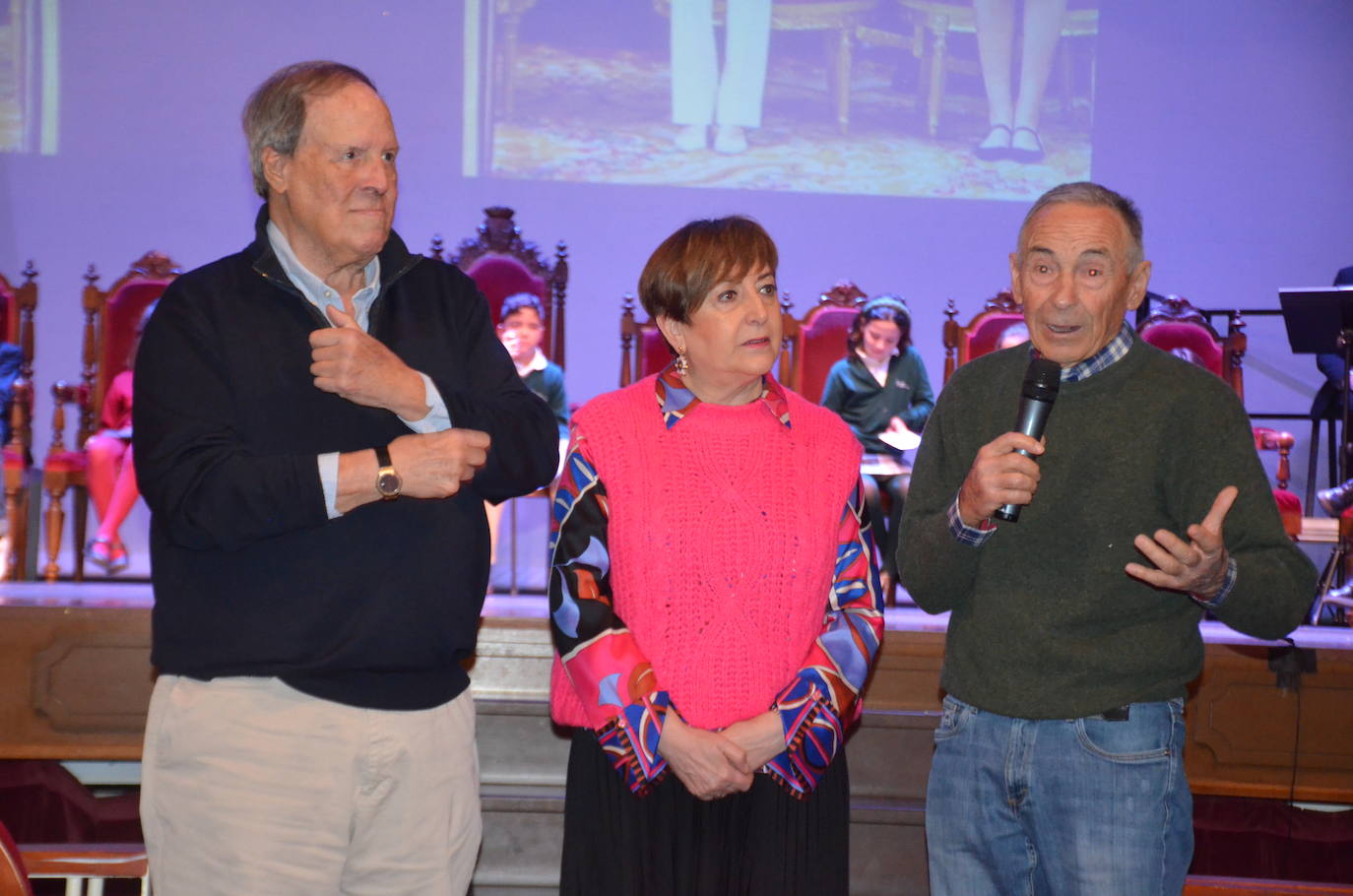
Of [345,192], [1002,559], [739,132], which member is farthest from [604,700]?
[739,132]

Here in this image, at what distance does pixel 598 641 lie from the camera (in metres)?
1.66

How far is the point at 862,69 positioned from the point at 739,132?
2.19 ft

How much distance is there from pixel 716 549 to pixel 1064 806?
22.3 inches

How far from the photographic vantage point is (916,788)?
9.03 ft

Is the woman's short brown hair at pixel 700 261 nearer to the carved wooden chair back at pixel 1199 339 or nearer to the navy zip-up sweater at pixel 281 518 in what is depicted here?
the navy zip-up sweater at pixel 281 518

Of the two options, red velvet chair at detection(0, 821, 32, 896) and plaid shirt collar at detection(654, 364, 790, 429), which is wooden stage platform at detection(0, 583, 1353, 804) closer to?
plaid shirt collar at detection(654, 364, 790, 429)

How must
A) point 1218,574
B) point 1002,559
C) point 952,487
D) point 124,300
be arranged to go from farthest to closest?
point 124,300
point 952,487
point 1002,559
point 1218,574

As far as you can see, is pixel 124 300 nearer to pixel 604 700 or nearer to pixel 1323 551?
pixel 604 700

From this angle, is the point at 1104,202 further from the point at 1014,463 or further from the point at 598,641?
the point at 598,641

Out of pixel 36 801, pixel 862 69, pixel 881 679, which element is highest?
pixel 862 69

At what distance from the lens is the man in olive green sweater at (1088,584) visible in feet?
4.93

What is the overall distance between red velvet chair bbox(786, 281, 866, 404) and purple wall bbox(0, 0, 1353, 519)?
1.03 metres

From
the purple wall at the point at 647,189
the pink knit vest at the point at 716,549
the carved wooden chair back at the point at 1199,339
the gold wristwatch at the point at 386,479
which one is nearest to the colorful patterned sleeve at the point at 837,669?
the pink knit vest at the point at 716,549

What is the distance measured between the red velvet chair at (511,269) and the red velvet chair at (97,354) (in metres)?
1.14
